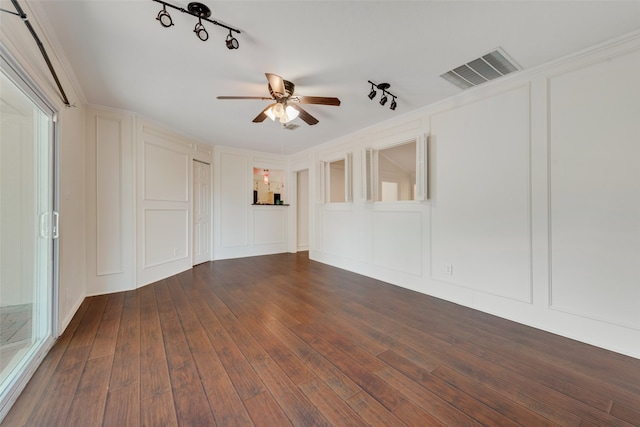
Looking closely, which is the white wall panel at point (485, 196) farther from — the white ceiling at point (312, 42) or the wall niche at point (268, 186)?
the wall niche at point (268, 186)

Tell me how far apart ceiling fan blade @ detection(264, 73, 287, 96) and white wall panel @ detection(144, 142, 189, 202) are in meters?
2.58

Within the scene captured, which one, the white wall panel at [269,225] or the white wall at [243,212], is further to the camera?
the white wall panel at [269,225]

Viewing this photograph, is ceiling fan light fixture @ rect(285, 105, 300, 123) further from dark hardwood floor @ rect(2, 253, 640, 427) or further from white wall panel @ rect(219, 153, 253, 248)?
white wall panel @ rect(219, 153, 253, 248)

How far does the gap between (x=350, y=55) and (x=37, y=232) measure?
2988 millimetres

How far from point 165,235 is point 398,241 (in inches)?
148

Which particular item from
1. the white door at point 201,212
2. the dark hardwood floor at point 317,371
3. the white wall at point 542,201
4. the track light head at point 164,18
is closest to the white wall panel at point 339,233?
the white wall at point 542,201

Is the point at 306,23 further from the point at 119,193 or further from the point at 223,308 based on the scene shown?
the point at 119,193

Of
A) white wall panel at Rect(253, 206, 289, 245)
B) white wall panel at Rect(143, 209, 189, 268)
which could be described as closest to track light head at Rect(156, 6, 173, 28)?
white wall panel at Rect(143, 209, 189, 268)

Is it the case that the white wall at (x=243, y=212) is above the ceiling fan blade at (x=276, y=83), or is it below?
below

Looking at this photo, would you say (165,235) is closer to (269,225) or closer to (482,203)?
(269,225)

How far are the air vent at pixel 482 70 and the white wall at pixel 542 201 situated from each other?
Answer: 6.4 inches

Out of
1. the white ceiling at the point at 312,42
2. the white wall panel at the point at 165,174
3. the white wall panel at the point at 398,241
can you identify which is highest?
the white ceiling at the point at 312,42

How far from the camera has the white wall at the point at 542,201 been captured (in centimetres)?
201

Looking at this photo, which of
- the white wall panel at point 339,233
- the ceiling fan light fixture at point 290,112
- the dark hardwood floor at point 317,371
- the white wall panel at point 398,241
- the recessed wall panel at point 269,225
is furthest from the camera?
the recessed wall panel at point 269,225
